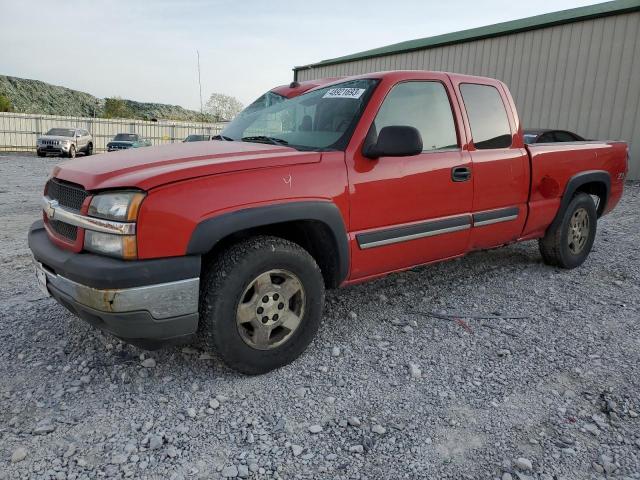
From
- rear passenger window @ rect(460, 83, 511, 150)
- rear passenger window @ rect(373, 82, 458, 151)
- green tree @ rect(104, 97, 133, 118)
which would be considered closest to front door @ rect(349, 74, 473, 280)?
rear passenger window @ rect(373, 82, 458, 151)

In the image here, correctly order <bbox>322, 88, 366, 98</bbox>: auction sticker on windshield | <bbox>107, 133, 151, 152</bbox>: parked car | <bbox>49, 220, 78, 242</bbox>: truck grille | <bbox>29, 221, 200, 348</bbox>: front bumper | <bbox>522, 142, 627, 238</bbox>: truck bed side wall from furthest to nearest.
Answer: <bbox>107, 133, 151, 152</bbox>: parked car, <bbox>522, 142, 627, 238</bbox>: truck bed side wall, <bbox>322, 88, 366, 98</bbox>: auction sticker on windshield, <bbox>49, 220, 78, 242</bbox>: truck grille, <bbox>29, 221, 200, 348</bbox>: front bumper

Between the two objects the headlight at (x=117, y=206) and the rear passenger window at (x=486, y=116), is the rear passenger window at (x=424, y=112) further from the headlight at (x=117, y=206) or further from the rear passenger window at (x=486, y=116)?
the headlight at (x=117, y=206)

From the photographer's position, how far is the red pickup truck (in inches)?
91.6

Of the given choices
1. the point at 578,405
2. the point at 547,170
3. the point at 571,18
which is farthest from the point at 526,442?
the point at 571,18

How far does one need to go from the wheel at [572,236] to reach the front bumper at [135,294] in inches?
144

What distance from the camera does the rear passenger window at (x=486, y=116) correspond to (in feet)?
12.4

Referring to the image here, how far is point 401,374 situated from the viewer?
2830mm

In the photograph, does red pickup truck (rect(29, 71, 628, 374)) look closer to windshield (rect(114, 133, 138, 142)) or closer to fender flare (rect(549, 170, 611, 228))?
fender flare (rect(549, 170, 611, 228))

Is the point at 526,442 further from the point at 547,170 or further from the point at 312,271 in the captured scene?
the point at 547,170

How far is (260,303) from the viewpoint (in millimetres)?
2688

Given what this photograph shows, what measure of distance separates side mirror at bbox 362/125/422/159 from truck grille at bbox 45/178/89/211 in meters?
1.65

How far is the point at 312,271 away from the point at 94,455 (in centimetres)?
139

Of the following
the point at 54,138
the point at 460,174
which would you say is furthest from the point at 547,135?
the point at 54,138

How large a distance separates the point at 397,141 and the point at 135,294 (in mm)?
1690
